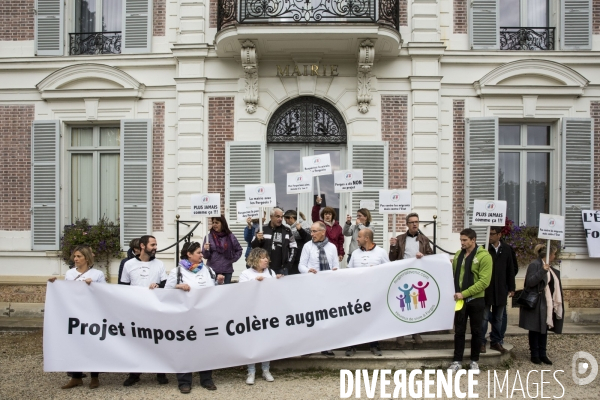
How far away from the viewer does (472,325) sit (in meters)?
6.55

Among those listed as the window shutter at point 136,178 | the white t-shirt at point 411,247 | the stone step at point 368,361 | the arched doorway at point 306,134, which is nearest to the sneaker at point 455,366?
the stone step at point 368,361

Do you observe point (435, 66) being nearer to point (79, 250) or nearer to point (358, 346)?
point (358, 346)

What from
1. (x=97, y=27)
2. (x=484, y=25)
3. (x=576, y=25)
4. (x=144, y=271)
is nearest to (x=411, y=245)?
(x=144, y=271)

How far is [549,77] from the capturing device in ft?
33.4

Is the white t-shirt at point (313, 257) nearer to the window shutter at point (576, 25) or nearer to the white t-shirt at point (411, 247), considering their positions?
the white t-shirt at point (411, 247)

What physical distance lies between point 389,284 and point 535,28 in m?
6.62

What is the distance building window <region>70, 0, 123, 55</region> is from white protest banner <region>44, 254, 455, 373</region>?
6163 millimetres

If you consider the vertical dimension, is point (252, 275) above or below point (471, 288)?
above

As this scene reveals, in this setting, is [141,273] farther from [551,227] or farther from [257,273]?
[551,227]

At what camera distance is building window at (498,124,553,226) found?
10430mm

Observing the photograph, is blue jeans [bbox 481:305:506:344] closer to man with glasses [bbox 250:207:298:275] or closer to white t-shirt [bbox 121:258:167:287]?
man with glasses [bbox 250:207:298:275]

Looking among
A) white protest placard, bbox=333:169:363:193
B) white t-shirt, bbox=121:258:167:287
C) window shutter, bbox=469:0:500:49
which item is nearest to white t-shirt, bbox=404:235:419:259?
white protest placard, bbox=333:169:363:193

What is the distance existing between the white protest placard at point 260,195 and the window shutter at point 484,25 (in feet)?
17.0

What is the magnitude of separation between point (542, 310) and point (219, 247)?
420 cm
